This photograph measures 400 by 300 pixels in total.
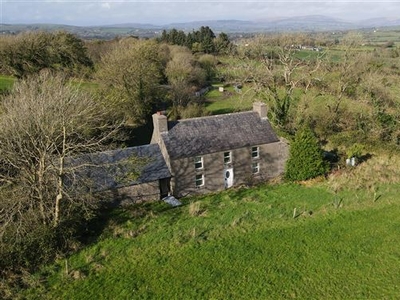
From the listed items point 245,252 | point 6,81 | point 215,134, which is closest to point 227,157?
point 215,134

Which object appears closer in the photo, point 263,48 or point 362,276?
point 362,276

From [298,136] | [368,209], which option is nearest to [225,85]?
[298,136]

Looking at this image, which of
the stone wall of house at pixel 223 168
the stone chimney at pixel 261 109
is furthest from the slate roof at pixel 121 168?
the stone chimney at pixel 261 109

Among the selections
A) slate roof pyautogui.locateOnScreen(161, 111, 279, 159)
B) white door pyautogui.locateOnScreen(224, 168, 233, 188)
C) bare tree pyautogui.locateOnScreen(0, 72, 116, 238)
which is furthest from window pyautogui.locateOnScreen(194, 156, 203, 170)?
bare tree pyautogui.locateOnScreen(0, 72, 116, 238)

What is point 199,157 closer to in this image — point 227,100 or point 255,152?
point 255,152

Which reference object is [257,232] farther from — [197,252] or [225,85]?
[225,85]

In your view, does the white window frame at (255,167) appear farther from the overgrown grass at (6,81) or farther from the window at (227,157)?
the overgrown grass at (6,81)

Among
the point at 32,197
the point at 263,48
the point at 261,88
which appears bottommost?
the point at 32,197

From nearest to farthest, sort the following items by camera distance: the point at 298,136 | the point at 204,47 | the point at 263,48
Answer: the point at 298,136
the point at 263,48
the point at 204,47

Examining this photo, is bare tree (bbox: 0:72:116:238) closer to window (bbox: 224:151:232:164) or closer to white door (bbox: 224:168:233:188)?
window (bbox: 224:151:232:164)
